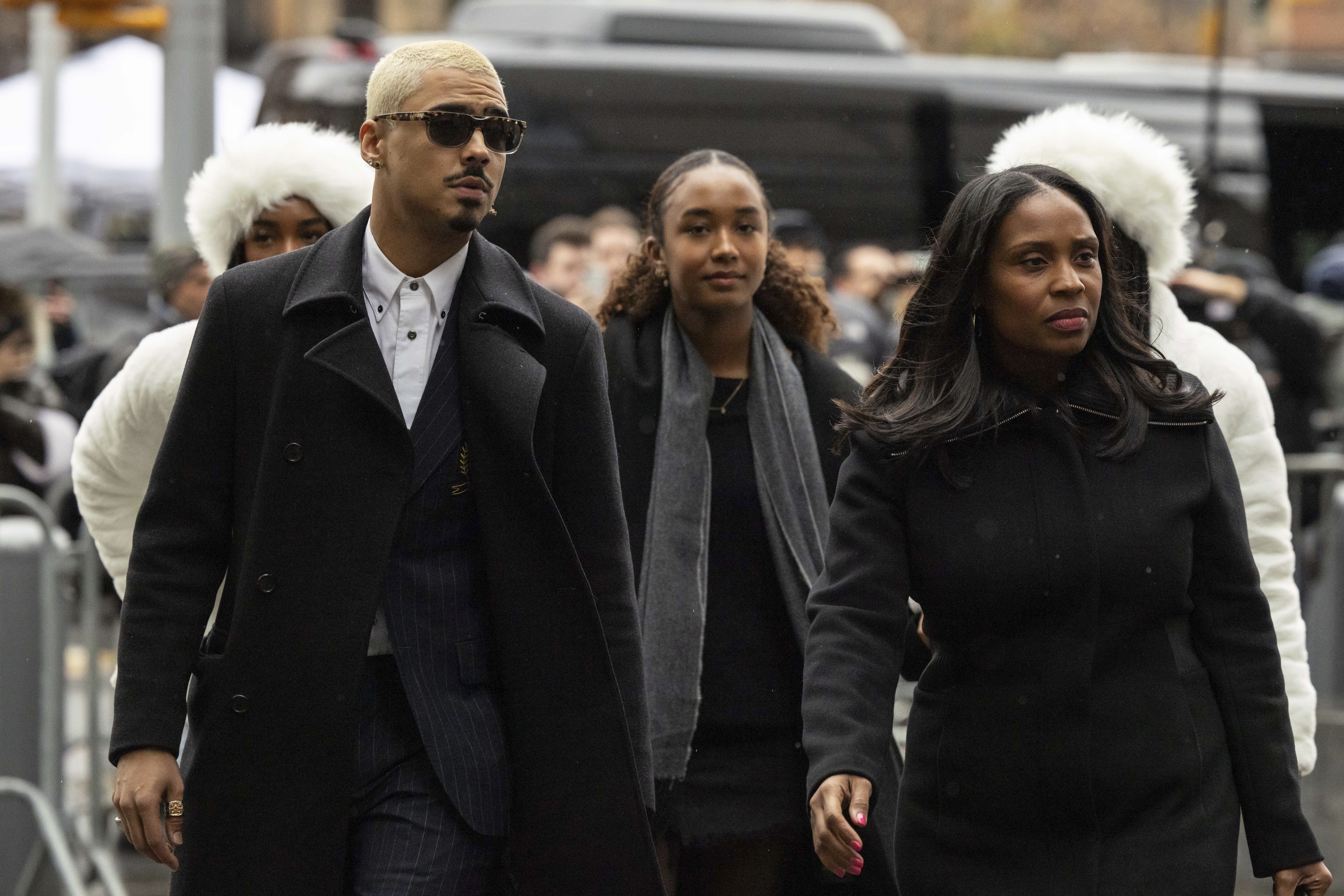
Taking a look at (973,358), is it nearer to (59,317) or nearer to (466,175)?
(466,175)

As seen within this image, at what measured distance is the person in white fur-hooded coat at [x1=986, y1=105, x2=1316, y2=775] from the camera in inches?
151

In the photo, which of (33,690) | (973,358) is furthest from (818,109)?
(973,358)

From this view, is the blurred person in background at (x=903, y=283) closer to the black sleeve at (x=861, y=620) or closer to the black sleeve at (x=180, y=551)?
the black sleeve at (x=861, y=620)

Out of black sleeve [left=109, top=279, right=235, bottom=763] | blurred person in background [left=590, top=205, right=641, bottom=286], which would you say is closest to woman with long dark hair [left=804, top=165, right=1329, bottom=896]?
black sleeve [left=109, top=279, right=235, bottom=763]

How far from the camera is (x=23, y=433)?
7586 mm

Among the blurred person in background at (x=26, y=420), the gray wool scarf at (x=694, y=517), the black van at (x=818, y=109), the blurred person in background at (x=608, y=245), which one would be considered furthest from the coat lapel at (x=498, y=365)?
the black van at (x=818, y=109)

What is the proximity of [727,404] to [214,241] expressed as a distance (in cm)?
118

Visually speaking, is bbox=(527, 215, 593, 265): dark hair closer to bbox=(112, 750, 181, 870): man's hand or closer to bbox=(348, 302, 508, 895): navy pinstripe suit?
bbox=(348, 302, 508, 895): navy pinstripe suit

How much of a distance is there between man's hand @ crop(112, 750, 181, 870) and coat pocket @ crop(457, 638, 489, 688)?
1.51 ft

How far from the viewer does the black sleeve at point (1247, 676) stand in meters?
3.08

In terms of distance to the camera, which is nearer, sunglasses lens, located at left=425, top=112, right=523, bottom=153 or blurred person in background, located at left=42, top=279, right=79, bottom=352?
sunglasses lens, located at left=425, top=112, right=523, bottom=153

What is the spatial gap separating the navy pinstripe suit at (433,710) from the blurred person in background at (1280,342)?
17.8 feet

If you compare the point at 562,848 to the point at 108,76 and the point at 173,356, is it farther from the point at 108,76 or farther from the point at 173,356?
the point at 108,76

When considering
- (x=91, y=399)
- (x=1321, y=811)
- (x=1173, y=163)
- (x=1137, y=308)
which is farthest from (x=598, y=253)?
(x=1137, y=308)
